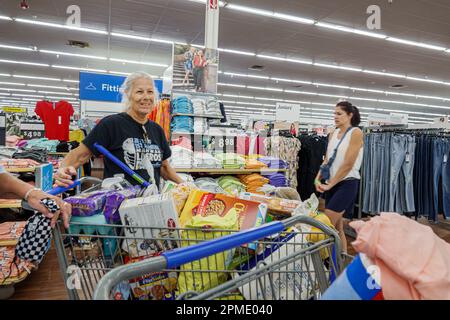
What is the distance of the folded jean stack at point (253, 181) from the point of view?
12.4 ft

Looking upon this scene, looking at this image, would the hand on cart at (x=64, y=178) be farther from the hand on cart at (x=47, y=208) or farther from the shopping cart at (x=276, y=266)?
the shopping cart at (x=276, y=266)

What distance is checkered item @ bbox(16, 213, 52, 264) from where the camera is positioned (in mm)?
1043

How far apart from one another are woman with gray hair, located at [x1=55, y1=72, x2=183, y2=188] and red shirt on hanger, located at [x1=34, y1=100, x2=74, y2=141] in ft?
17.5

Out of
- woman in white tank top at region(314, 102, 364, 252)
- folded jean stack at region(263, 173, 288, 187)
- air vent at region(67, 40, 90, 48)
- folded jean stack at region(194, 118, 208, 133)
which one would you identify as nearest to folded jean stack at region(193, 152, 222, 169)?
folded jean stack at region(194, 118, 208, 133)

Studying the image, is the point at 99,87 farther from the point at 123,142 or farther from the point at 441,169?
the point at 441,169

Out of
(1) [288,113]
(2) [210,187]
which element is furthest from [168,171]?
(1) [288,113]

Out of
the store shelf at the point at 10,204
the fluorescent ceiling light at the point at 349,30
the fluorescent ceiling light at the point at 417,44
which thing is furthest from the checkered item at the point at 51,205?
the fluorescent ceiling light at the point at 417,44

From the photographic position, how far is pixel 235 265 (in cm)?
119

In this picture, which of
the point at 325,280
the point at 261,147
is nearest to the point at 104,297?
the point at 325,280

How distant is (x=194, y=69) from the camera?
389 centimetres

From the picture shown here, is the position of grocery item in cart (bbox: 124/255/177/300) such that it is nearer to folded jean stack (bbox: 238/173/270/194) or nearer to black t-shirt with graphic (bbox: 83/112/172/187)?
black t-shirt with graphic (bbox: 83/112/172/187)

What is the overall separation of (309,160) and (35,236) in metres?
5.51

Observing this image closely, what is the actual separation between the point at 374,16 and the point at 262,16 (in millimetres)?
2662

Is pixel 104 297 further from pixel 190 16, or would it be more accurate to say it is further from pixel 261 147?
pixel 190 16
